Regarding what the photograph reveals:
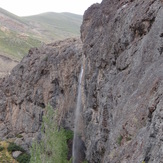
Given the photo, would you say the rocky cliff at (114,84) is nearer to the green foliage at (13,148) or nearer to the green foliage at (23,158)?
the green foliage at (13,148)

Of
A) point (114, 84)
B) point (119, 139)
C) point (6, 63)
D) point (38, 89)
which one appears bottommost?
point (6, 63)

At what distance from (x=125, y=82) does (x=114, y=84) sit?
2792 mm

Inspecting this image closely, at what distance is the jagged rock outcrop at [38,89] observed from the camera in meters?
47.3

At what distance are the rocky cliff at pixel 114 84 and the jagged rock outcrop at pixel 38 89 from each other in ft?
0.52

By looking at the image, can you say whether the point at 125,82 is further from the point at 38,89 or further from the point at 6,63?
the point at 6,63

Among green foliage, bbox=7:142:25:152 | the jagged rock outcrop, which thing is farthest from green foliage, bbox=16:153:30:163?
the jagged rock outcrop

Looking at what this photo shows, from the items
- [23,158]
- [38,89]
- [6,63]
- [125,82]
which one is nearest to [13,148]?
[23,158]

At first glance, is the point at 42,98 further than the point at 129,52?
Yes

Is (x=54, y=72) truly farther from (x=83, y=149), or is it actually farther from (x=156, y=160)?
(x=156, y=160)

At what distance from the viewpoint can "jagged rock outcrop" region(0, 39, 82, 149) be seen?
47.3 metres

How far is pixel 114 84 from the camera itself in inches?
925

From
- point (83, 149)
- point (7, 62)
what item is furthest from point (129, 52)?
point (7, 62)

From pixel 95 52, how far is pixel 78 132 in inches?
509

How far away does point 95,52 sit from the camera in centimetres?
3089
